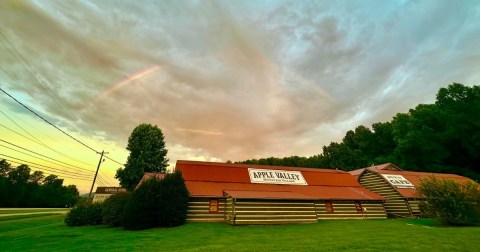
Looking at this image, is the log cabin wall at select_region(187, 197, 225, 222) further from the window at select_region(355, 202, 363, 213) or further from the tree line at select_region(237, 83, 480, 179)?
the tree line at select_region(237, 83, 480, 179)

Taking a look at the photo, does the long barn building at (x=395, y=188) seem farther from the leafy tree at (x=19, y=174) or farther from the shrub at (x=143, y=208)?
Result: the leafy tree at (x=19, y=174)

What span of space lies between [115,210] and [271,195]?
43.4 ft

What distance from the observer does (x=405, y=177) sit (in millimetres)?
32594

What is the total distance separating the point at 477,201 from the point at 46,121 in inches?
1332

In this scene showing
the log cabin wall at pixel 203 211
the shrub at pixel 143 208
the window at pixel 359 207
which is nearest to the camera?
the shrub at pixel 143 208

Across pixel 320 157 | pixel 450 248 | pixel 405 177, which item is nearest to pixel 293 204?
pixel 450 248

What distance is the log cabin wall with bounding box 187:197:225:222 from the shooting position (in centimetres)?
2134

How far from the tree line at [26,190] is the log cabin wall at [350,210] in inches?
3600

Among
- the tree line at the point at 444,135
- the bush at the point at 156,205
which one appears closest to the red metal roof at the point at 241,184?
the bush at the point at 156,205

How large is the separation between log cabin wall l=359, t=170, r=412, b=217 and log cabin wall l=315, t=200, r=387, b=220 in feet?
6.75

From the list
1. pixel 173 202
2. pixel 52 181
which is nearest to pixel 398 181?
pixel 173 202

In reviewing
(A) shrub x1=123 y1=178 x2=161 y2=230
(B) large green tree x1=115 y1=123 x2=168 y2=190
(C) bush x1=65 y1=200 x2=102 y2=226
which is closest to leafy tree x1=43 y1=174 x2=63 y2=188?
(B) large green tree x1=115 y1=123 x2=168 y2=190

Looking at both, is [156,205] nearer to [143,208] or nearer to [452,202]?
[143,208]

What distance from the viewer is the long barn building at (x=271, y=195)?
2038 cm
